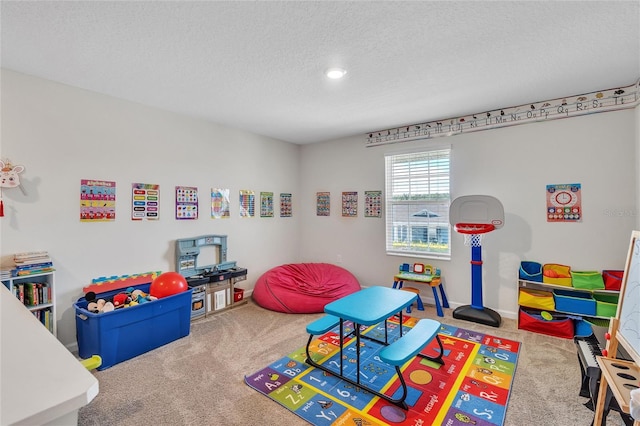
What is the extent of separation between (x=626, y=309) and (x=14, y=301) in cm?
322

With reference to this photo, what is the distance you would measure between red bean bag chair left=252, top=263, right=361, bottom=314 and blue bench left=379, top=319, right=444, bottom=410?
1560 millimetres

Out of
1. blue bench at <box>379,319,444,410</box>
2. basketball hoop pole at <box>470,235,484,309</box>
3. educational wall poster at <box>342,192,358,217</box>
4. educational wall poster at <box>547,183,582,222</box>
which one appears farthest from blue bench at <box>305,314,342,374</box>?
educational wall poster at <box>547,183,582,222</box>

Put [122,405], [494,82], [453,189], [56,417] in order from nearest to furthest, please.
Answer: [56,417] < [122,405] < [494,82] < [453,189]

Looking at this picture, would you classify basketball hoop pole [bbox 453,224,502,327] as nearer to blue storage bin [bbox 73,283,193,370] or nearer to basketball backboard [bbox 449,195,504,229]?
basketball backboard [bbox 449,195,504,229]

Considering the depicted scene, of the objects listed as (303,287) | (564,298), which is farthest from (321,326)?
(564,298)

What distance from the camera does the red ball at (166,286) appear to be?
2.94m

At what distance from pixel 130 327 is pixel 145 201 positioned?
1.36 metres

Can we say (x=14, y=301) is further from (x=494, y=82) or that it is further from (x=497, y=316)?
(x=497, y=316)

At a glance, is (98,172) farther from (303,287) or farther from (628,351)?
(628,351)

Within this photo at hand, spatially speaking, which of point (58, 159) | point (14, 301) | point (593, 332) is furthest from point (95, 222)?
point (593, 332)

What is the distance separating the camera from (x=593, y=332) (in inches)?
110

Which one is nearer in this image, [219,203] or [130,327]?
[130,327]

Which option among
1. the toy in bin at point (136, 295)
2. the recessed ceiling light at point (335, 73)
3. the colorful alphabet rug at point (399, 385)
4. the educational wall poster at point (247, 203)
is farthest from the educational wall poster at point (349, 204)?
the toy in bin at point (136, 295)

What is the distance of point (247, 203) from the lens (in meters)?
4.41
